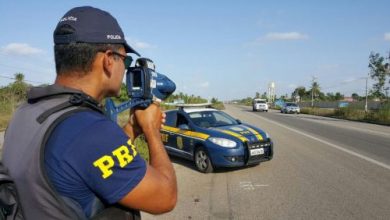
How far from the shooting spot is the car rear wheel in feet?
30.1

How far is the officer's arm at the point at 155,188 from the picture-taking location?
1.59 meters

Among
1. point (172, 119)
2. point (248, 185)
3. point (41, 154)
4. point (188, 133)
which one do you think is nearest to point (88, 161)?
point (41, 154)

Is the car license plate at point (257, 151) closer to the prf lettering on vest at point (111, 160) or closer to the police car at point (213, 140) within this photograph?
the police car at point (213, 140)

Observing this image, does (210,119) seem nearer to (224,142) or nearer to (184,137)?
(184,137)

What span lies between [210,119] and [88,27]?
29.2 ft

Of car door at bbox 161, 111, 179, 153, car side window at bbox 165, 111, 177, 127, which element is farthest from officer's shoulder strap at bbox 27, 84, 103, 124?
car side window at bbox 165, 111, 177, 127

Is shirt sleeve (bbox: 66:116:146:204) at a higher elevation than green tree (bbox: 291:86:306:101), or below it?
below

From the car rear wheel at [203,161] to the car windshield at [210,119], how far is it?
78 cm

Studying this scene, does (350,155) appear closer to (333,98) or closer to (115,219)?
(115,219)

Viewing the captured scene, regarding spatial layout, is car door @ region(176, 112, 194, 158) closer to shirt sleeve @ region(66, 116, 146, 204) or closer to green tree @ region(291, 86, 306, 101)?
shirt sleeve @ region(66, 116, 146, 204)

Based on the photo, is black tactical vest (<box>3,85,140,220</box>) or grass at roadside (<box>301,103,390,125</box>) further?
grass at roadside (<box>301,103,390,125</box>)

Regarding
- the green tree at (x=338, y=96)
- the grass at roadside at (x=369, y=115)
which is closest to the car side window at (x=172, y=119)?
the grass at roadside at (x=369, y=115)

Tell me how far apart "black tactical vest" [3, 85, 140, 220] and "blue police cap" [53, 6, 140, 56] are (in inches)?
8.7

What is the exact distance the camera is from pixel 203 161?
30.7 feet
